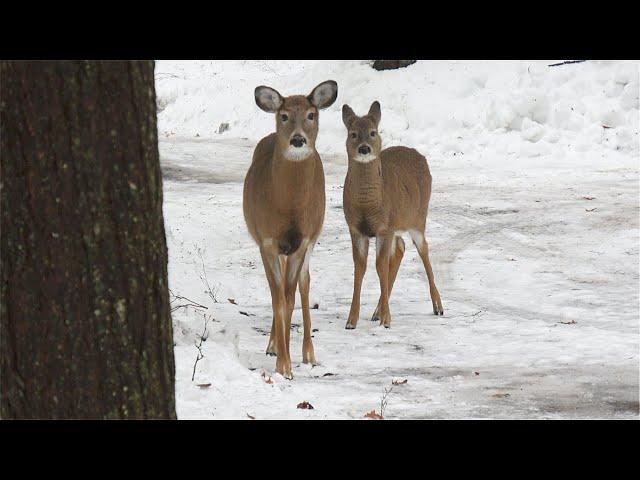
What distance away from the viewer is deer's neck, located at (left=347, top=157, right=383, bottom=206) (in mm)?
9562

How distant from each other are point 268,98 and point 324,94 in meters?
0.45

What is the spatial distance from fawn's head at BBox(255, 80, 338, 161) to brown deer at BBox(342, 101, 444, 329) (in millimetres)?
1724

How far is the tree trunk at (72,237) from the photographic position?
321 cm

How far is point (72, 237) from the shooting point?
3225 millimetres

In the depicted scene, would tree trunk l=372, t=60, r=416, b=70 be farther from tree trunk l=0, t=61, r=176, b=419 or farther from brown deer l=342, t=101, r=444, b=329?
tree trunk l=0, t=61, r=176, b=419

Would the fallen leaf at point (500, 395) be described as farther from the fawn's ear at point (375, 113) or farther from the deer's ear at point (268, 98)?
the fawn's ear at point (375, 113)

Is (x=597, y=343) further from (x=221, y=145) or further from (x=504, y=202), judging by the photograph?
(x=221, y=145)

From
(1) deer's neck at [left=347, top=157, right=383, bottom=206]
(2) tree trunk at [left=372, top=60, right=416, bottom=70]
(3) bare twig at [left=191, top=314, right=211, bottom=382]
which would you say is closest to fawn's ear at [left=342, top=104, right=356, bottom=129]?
(1) deer's neck at [left=347, top=157, right=383, bottom=206]

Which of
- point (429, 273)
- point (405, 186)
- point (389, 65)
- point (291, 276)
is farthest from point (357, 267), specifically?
point (389, 65)

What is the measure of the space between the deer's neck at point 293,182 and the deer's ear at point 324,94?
42 cm

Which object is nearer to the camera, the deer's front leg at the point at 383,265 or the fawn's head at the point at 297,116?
the fawn's head at the point at 297,116

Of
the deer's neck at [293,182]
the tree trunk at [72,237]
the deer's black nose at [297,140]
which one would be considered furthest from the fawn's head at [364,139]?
the tree trunk at [72,237]

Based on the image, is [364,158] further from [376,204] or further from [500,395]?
[500,395]
